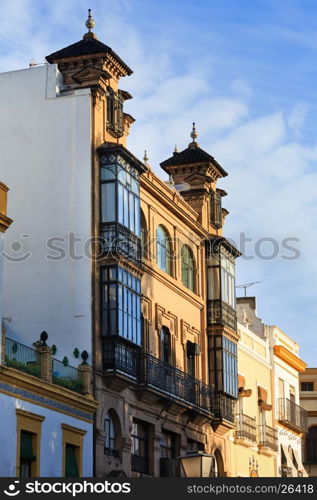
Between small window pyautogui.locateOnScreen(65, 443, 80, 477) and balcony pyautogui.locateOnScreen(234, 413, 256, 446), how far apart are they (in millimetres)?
13392

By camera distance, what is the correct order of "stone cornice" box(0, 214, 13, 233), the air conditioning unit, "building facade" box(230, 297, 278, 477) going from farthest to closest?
"building facade" box(230, 297, 278, 477), the air conditioning unit, "stone cornice" box(0, 214, 13, 233)

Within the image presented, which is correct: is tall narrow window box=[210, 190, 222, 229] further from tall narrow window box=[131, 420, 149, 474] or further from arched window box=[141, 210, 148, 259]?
tall narrow window box=[131, 420, 149, 474]

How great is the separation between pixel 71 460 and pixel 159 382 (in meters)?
5.85

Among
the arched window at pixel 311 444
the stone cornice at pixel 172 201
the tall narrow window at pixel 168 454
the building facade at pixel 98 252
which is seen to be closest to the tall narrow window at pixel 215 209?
the stone cornice at pixel 172 201

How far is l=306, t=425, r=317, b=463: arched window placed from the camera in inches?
2421

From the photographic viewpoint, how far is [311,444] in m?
62.7

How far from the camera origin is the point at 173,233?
38.5m

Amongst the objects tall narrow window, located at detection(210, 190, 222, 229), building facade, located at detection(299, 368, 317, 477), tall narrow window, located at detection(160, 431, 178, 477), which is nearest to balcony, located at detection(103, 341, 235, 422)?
tall narrow window, located at detection(160, 431, 178, 477)

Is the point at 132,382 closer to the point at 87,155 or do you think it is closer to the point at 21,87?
the point at 87,155

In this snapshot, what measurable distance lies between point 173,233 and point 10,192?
22.7ft

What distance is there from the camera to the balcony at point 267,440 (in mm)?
45247

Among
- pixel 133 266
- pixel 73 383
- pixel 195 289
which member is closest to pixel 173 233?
pixel 195 289

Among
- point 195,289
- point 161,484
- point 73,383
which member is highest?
point 195,289

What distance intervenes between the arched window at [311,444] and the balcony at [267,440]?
14758 mm
